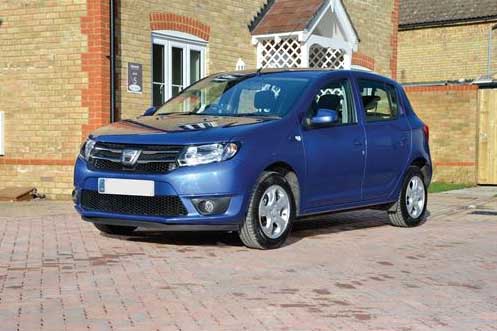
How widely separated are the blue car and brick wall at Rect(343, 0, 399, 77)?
901 centimetres

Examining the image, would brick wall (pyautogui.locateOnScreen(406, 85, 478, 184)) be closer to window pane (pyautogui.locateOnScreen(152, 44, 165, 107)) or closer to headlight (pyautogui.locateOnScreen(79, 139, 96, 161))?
window pane (pyautogui.locateOnScreen(152, 44, 165, 107))

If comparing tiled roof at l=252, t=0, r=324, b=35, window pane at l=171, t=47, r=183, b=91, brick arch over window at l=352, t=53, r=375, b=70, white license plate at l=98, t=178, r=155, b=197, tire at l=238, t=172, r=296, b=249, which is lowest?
tire at l=238, t=172, r=296, b=249

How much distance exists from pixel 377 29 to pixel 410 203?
10217mm

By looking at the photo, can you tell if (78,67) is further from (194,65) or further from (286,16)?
(286,16)

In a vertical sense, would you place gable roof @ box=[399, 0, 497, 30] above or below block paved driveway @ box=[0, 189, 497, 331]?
above

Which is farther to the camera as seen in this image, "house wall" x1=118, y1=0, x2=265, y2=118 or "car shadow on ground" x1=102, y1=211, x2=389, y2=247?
"house wall" x1=118, y1=0, x2=265, y2=118

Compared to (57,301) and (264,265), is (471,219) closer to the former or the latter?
(264,265)

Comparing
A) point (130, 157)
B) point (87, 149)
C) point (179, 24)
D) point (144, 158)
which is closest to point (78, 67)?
point (179, 24)

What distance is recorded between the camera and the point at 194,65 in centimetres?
1378

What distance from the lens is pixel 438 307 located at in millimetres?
5238

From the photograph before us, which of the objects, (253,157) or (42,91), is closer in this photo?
(253,157)

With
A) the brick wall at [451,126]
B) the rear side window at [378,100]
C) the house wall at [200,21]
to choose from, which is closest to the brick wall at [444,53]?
the brick wall at [451,126]

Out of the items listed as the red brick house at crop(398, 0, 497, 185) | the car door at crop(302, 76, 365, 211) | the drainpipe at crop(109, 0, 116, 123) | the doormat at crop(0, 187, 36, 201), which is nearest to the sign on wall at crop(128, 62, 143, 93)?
the drainpipe at crop(109, 0, 116, 123)

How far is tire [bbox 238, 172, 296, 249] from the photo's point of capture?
7070 mm
